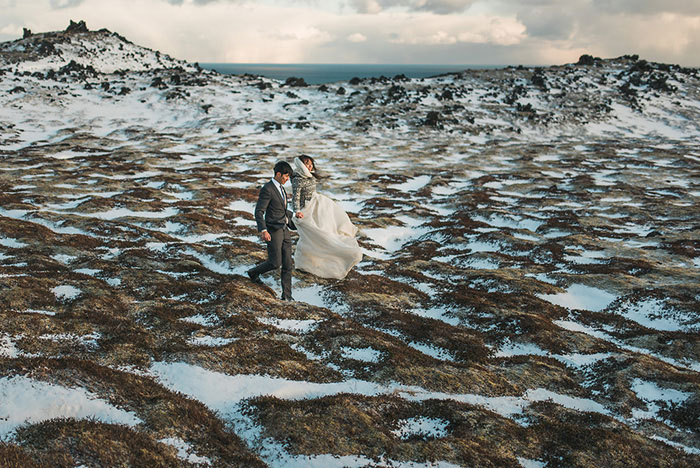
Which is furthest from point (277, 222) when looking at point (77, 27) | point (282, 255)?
point (77, 27)

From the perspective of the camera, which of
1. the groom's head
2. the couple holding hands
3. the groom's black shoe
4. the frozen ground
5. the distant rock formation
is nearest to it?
the frozen ground

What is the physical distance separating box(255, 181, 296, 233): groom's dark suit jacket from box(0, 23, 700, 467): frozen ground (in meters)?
2.13

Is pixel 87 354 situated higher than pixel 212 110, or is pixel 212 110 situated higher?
pixel 212 110

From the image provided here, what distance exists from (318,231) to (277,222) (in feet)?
6.63

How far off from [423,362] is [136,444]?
573 cm

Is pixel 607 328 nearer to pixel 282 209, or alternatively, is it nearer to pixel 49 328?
pixel 282 209

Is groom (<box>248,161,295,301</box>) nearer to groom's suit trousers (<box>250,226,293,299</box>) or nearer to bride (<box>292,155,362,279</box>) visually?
groom's suit trousers (<box>250,226,293,299</box>)

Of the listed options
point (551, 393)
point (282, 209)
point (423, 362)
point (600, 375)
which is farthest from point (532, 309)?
point (282, 209)

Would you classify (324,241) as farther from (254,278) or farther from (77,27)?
(77,27)

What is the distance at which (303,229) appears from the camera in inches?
562

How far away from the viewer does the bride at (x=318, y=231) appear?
13.7 m

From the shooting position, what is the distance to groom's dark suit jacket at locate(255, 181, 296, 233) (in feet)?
39.1

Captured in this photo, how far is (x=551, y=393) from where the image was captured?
903 cm

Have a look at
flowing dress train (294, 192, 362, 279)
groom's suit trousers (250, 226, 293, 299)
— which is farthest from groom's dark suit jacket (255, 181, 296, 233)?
flowing dress train (294, 192, 362, 279)
